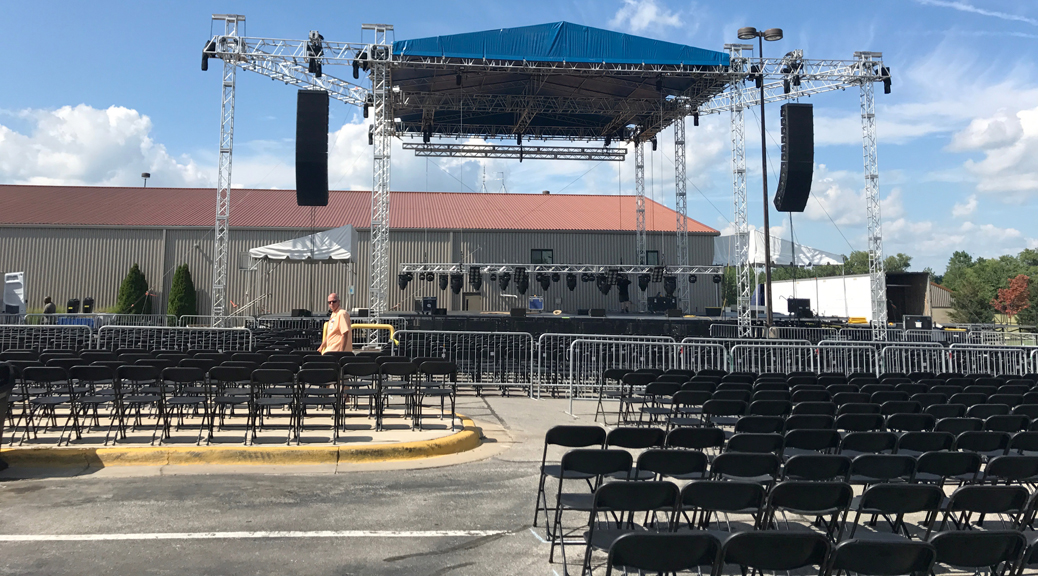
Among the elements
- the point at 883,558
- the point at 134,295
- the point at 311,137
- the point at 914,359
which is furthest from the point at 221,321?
the point at 883,558

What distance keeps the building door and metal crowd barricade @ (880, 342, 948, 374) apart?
637 inches

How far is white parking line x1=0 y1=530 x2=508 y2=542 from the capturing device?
416 cm

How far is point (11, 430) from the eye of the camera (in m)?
7.05

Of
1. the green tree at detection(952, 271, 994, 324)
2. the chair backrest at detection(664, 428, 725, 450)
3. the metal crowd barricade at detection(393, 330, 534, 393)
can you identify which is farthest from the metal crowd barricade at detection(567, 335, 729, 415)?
the green tree at detection(952, 271, 994, 324)

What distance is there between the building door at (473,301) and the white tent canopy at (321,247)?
7757 mm

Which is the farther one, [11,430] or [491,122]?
[491,122]

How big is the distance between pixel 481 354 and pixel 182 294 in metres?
21.0

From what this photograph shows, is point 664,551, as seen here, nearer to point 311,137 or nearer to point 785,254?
point 311,137

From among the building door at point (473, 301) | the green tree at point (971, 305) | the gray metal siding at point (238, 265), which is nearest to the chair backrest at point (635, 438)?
the building door at point (473, 301)

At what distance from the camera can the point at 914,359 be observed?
12969 millimetres

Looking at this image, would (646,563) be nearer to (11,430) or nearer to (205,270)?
(11,430)

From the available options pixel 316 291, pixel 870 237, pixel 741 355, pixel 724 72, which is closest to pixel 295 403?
pixel 741 355

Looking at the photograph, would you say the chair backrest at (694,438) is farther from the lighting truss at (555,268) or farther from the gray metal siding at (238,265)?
the gray metal siding at (238,265)

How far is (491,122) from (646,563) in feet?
78.2
